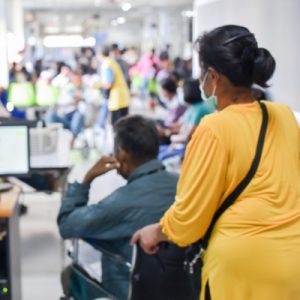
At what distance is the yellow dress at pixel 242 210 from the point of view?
5.01 ft

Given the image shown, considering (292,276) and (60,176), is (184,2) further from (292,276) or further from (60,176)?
(292,276)

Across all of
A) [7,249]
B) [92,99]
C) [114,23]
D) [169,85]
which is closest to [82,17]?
[114,23]

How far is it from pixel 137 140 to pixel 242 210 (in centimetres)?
74

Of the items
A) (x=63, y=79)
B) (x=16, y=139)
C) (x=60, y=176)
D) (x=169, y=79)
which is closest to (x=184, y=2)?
(x=63, y=79)

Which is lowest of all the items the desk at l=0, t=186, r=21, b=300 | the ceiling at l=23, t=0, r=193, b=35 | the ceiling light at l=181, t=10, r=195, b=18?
the desk at l=0, t=186, r=21, b=300

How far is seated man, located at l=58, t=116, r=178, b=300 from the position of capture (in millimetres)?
2068

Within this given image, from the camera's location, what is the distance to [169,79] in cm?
646

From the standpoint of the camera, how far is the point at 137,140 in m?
2.19

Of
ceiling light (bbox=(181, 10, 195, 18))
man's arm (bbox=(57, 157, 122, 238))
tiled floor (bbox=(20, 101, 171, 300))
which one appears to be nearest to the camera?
man's arm (bbox=(57, 157, 122, 238))

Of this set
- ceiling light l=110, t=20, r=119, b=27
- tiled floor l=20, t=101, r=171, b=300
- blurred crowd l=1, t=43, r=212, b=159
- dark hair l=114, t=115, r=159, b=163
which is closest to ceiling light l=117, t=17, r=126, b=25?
ceiling light l=110, t=20, r=119, b=27

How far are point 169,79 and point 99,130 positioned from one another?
8.43ft

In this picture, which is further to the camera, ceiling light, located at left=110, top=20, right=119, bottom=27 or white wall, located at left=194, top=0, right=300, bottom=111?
ceiling light, located at left=110, top=20, right=119, bottom=27

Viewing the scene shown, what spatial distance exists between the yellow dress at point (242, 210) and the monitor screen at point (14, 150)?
1.42m

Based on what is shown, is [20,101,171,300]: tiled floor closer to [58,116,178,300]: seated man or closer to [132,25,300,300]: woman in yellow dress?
[58,116,178,300]: seated man
